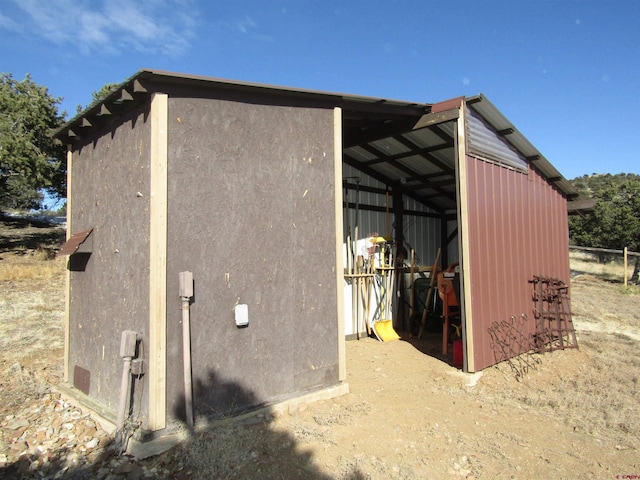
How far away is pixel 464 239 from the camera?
570 centimetres

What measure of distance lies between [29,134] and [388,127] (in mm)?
10898

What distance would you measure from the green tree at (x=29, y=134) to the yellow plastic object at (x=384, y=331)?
991 cm

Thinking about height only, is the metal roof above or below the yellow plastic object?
above

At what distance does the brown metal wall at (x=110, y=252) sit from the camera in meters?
3.80

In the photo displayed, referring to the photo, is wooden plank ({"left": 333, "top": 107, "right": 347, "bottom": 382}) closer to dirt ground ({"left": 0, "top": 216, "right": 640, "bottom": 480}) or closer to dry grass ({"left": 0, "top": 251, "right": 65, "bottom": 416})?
dirt ground ({"left": 0, "top": 216, "right": 640, "bottom": 480})

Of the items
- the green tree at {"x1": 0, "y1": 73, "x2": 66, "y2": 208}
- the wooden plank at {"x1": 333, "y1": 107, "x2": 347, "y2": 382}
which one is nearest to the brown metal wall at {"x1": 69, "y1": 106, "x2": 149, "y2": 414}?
the wooden plank at {"x1": 333, "y1": 107, "x2": 347, "y2": 382}

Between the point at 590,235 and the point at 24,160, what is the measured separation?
2493 cm

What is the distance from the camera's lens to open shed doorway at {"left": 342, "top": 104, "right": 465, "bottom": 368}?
725 cm

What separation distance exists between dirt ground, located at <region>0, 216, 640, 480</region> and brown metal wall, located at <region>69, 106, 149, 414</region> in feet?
1.86

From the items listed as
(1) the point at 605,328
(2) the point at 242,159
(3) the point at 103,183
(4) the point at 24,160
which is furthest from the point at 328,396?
(4) the point at 24,160

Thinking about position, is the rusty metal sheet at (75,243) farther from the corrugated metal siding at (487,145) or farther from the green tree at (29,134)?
the green tree at (29,134)

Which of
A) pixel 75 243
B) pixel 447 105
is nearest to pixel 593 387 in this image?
pixel 447 105

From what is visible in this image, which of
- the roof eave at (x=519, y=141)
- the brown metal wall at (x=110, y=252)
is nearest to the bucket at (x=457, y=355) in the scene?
the roof eave at (x=519, y=141)

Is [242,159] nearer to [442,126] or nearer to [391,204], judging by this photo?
[442,126]
